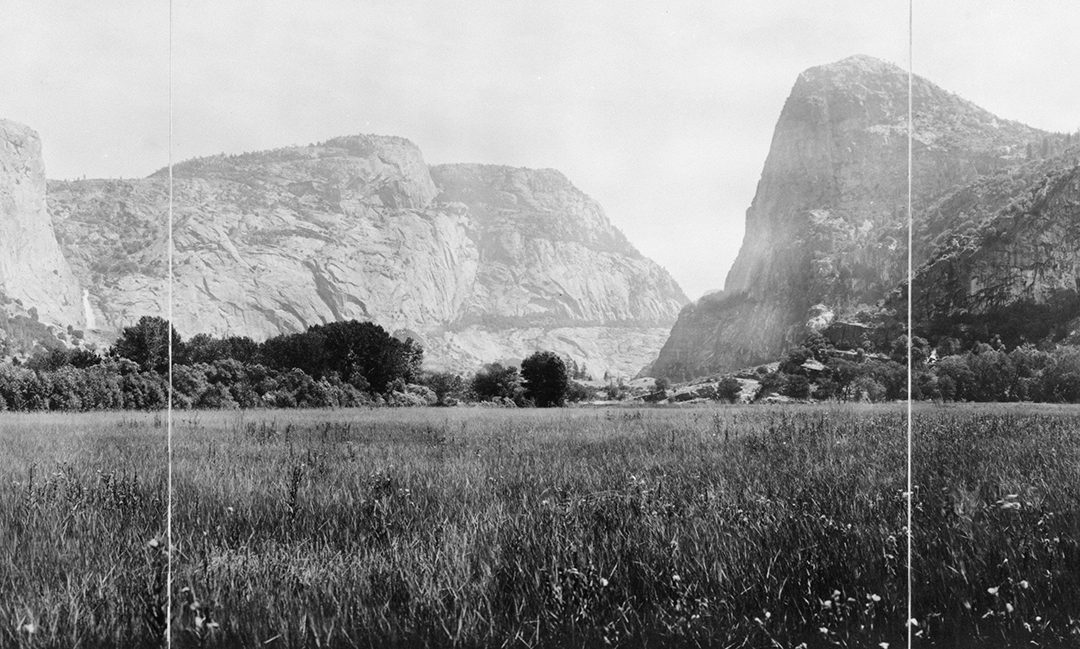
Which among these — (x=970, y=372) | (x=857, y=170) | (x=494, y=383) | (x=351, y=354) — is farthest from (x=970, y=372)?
(x=351, y=354)

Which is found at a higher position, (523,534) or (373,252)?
(373,252)

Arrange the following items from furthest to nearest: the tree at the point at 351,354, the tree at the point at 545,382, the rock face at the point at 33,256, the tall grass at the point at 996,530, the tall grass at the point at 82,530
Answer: the tree at the point at 545,382, the tree at the point at 351,354, the rock face at the point at 33,256, the tall grass at the point at 996,530, the tall grass at the point at 82,530

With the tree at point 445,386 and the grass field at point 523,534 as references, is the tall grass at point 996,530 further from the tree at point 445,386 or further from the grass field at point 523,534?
the tree at point 445,386

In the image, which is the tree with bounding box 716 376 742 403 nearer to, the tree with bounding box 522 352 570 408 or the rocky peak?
the tree with bounding box 522 352 570 408

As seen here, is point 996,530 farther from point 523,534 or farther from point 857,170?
point 857,170

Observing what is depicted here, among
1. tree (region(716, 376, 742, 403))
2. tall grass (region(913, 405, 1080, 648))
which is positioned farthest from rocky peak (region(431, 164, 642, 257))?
tree (region(716, 376, 742, 403))

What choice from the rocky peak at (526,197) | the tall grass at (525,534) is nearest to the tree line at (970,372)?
the tall grass at (525,534)
